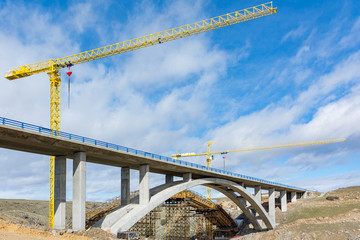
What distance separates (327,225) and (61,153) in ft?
151

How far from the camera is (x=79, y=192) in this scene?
32688 mm

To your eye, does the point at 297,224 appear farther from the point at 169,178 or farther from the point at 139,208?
the point at 139,208

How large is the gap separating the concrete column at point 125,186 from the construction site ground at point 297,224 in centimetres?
757

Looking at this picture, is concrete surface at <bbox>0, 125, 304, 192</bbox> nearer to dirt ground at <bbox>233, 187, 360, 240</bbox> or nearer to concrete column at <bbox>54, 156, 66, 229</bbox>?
concrete column at <bbox>54, 156, 66, 229</bbox>

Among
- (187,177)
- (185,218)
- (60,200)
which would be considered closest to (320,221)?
(185,218)

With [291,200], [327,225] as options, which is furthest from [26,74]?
[291,200]

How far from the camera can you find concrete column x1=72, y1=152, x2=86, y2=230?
106ft

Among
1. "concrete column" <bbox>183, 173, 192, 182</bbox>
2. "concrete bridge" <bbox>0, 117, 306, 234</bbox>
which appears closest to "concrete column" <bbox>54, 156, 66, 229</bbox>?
"concrete bridge" <bbox>0, 117, 306, 234</bbox>

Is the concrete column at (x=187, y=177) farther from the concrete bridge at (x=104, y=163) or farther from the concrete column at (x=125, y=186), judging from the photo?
the concrete column at (x=125, y=186)

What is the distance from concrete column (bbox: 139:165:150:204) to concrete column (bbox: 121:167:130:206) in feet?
8.11

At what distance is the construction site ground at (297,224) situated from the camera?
27938 millimetres

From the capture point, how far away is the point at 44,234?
28.4m

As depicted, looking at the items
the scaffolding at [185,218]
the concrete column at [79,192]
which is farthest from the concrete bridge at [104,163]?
the scaffolding at [185,218]

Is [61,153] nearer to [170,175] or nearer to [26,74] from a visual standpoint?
[170,175]
